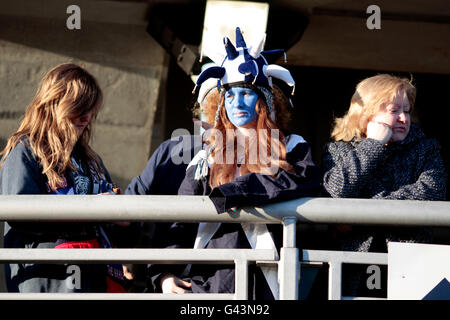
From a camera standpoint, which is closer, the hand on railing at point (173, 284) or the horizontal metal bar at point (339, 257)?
the horizontal metal bar at point (339, 257)

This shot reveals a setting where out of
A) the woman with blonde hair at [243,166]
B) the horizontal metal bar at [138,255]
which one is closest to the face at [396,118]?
the woman with blonde hair at [243,166]

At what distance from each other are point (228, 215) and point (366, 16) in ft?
9.64

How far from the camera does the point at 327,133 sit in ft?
21.3

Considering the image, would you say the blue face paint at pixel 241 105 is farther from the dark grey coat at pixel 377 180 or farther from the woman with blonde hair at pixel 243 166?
the dark grey coat at pixel 377 180

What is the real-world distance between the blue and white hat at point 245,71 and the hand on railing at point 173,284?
720 millimetres

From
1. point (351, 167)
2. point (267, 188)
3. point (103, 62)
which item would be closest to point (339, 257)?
point (267, 188)

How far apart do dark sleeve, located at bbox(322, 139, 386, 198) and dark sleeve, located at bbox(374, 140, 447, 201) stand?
103 millimetres

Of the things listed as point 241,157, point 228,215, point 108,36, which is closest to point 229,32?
point 108,36

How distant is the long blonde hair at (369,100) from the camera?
3744 millimetres

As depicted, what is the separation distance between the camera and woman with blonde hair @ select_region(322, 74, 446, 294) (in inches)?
139

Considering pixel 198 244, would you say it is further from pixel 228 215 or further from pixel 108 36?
pixel 108 36

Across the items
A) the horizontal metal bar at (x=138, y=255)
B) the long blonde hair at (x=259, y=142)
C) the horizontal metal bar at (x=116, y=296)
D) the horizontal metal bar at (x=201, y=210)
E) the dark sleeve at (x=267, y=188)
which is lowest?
the horizontal metal bar at (x=116, y=296)

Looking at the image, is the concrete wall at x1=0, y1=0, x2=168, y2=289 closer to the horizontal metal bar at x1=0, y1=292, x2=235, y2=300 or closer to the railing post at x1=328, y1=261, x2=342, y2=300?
the horizontal metal bar at x1=0, y1=292, x2=235, y2=300

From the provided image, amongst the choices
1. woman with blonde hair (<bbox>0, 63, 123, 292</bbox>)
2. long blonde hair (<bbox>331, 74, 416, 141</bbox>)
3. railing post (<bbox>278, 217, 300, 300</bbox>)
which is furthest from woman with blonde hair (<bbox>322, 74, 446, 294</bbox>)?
woman with blonde hair (<bbox>0, 63, 123, 292</bbox>)
